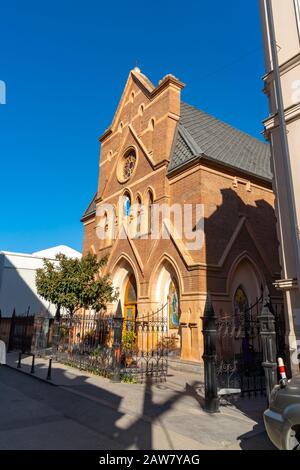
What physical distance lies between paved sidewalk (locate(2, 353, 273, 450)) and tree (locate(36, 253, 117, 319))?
229 inches

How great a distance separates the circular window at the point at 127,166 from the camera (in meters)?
22.9

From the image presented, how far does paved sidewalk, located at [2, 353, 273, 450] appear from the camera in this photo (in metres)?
5.68

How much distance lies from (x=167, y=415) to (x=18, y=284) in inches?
1247

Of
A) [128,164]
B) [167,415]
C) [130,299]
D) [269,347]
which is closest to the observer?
[167,415]

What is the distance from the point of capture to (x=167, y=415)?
7.34 m

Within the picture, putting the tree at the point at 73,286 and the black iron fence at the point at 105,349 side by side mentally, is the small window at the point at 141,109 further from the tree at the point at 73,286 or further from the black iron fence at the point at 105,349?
the black iron fence at the point at 105,349

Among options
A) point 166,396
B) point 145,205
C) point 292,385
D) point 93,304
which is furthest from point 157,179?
point 292,385

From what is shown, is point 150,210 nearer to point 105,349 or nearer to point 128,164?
point 128,164

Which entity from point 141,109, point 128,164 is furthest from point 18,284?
point 141,109

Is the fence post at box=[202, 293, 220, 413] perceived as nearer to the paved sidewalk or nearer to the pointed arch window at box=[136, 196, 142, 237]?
the paved sidewalk

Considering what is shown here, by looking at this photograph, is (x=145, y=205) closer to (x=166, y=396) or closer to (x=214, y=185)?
(x=214, y=185)

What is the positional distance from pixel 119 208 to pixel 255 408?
1657 cm

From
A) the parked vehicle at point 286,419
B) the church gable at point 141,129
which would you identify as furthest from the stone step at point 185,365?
the church gable at point 141,129

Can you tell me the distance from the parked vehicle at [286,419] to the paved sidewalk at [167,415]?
4.09 feet
